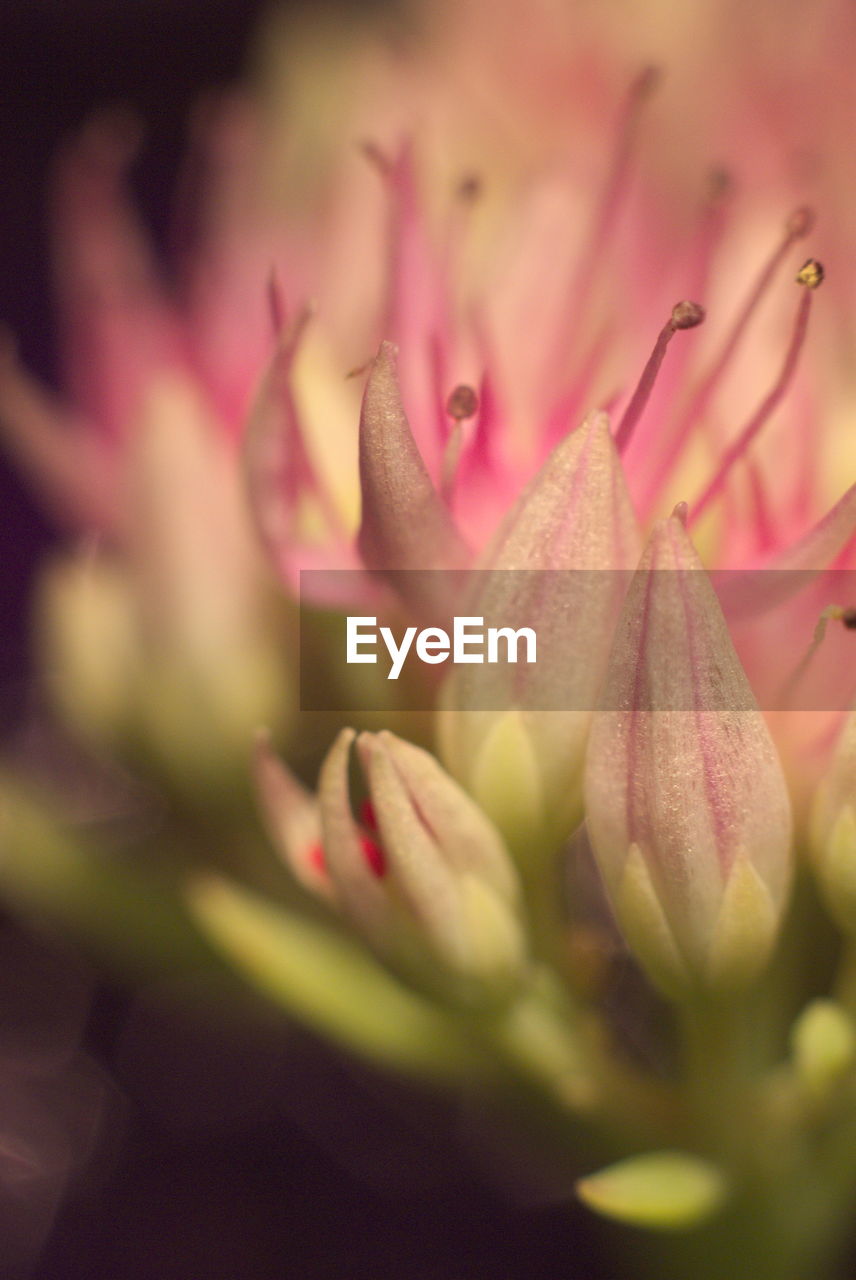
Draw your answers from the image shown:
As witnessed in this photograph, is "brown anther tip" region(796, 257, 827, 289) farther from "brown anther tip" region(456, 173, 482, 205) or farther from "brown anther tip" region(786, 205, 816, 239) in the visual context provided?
"brown anther tip" region(456, 173, 482, 205)

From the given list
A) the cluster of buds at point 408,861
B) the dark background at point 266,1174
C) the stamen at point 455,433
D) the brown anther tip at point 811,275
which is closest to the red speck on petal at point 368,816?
the cluster of buds at point 408,861

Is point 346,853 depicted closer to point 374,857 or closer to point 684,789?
point 374,857

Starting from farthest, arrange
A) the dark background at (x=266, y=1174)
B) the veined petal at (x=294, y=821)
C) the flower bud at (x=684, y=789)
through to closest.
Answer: the dark background at (x=266, y=1174), the veined petal at (x=294, y=821), the flower bud at (x=684, y=789)

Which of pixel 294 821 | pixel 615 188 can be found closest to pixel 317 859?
pixel 294 821

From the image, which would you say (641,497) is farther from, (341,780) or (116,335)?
(116,335)

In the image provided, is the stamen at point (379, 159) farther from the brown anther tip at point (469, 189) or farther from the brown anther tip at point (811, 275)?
the brown anther tip at point (811, 275)

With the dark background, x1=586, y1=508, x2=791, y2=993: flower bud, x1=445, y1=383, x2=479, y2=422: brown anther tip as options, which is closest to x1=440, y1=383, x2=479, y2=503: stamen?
x1=445, y1=383, x2=479, y2=422: brown anther tip

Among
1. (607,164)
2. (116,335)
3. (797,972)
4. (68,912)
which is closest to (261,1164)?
(68,912)
